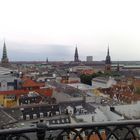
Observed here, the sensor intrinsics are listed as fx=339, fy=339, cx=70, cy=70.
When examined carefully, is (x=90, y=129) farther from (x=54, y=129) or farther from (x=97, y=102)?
(x=97, y=102)

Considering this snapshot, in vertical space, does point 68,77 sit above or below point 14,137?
below

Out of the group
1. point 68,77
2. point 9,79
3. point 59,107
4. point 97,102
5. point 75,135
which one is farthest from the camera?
point 68,77

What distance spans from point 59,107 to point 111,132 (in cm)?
2380

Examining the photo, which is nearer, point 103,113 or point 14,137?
point 14,137

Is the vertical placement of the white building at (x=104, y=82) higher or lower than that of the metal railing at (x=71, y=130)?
lower

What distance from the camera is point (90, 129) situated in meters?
2.57

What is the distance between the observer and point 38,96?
3347 centimetres

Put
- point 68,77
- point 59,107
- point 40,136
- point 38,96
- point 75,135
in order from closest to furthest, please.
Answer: point 40,136 < point 75,135 < point 59,107 < point 38,96 < point 68,77

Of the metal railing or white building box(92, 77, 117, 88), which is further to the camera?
white building box(92, 77, 117, 88)

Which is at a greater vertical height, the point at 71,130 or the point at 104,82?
the point at 71,130

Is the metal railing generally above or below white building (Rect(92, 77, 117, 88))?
above

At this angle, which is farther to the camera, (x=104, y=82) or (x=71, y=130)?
(x=104, y=82)

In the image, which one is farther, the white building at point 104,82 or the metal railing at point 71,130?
the white building at point 104,82

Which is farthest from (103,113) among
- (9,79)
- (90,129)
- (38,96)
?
(9,79)
